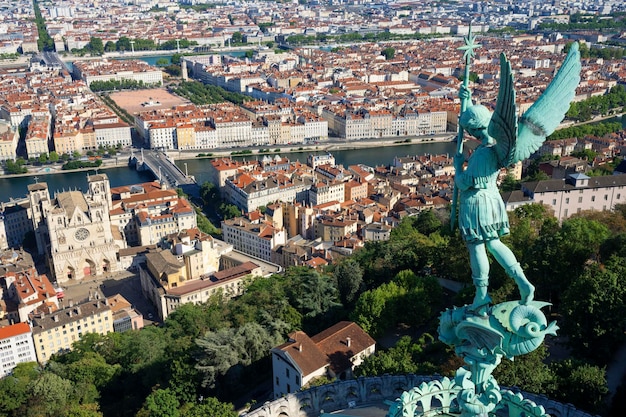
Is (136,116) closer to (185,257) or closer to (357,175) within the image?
(357,175)

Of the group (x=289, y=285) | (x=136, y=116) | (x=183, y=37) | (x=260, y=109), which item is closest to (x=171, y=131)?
(x=136, y=116)

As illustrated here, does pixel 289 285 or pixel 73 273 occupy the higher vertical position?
pixel 289 285

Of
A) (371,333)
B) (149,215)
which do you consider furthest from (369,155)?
(371,333)

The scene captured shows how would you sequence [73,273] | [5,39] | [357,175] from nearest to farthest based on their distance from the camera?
[73,273]
[357,175]
[5,39]

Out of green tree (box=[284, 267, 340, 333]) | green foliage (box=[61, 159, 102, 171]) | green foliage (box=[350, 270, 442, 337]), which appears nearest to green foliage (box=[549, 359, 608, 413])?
green foliage (box=[350, 270, 442, 337])

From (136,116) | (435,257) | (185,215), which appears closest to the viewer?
(435,257)

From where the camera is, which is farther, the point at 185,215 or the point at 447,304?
the point at 185,215
